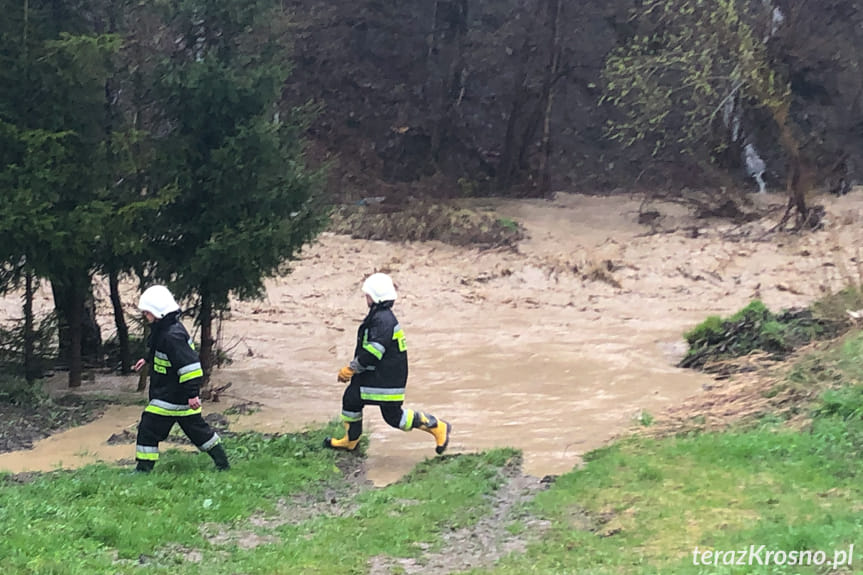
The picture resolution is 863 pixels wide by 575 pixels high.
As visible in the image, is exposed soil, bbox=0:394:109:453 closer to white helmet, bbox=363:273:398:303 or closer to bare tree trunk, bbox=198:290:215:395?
bare tree trunk, bbox=198:290:215:395

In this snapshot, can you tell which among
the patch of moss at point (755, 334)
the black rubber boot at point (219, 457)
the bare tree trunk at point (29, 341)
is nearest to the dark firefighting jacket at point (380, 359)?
the black rubber boot at point (219, 457)

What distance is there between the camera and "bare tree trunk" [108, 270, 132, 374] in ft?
39.1

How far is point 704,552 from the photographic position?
16.9 ft

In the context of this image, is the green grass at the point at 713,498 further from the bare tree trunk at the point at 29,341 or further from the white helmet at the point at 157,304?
the bare tree trunk at the point at 29,341

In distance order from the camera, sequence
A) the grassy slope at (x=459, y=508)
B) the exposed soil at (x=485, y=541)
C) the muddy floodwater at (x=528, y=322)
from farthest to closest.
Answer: the muddy floodwater at (x=528, y=322)
the exposed soil at (x=485, y=541)
the grassy slope at (x=459, y=508)

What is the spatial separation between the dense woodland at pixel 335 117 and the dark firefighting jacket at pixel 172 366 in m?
2.89

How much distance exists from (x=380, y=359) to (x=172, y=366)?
1.91 meters

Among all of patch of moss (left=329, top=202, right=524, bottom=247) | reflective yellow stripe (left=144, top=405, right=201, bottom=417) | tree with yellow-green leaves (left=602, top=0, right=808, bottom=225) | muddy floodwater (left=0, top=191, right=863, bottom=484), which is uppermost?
tree with yellow-green leaves (left=602, top=0, right=808, bottom=225)

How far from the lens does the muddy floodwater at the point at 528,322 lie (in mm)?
10180

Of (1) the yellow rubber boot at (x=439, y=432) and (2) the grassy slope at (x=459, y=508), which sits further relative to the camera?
(1) the yellow rubber boot at (x=439, y=432)

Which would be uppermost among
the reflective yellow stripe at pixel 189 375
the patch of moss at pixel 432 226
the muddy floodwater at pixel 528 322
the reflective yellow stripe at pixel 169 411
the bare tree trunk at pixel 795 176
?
the bare tree trunk at pixel 795 176

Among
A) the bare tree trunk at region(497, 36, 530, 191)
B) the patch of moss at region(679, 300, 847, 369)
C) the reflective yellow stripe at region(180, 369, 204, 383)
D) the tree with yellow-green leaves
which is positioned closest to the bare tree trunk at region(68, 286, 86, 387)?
the reflective yellow stripe at region(180, 369, 204, 383)

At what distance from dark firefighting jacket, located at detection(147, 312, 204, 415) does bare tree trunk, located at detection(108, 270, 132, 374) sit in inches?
172

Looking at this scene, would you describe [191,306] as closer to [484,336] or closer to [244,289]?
[244,289]
